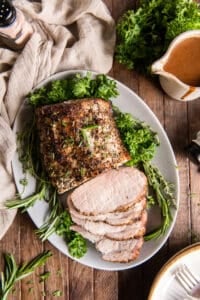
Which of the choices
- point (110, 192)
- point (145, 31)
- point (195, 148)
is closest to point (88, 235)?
point (110, 192)

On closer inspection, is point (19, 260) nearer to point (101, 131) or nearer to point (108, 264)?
point (108, 264)

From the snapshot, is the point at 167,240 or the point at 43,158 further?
the point at 167,240

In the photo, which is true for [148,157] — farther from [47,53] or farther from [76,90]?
[47,53]

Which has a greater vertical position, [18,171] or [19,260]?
[18,171]

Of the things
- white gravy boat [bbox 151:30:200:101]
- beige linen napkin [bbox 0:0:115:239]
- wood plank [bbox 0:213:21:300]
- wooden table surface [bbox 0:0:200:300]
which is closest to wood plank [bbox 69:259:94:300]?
wooden table surface [bbox 0:0:200:300]

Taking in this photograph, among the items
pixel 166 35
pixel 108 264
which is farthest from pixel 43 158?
pixel 166 35

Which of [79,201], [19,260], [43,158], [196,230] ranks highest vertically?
[43,158]
